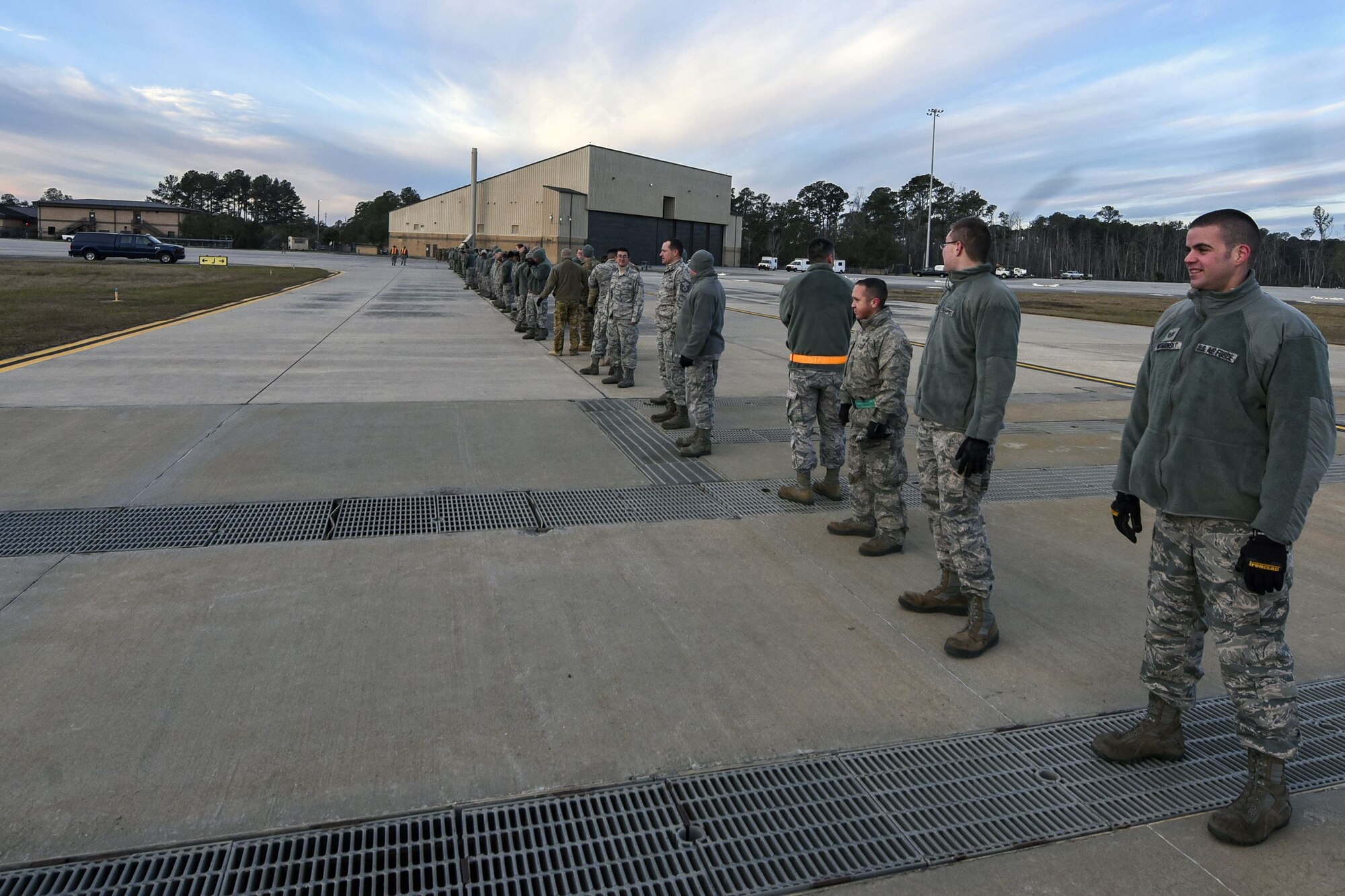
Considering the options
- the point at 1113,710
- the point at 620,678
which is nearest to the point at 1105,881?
the point at 1113,710

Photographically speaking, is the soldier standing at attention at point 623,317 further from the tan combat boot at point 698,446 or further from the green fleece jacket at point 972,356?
the green fleece jacket at point 972,356

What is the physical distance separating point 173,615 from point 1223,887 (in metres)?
4.38

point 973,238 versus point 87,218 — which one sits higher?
point 87,218

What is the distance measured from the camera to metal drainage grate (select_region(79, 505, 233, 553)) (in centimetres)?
501

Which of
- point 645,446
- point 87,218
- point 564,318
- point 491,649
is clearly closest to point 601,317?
point 564,318

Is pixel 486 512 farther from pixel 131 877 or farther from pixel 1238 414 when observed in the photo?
pixel 1238 414

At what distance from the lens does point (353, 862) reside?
100 inches

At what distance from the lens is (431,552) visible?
504 cm

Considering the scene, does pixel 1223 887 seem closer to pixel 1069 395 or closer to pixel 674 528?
pixel 674 528

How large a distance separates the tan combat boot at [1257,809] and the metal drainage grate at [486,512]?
12.9ft

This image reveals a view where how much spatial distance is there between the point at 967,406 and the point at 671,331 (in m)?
5.62

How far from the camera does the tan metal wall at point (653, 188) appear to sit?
231ft

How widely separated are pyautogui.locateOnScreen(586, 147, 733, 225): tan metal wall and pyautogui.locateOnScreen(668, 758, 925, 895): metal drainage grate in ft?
229

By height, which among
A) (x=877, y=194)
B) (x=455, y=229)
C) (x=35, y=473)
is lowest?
(x=35, y=473)
